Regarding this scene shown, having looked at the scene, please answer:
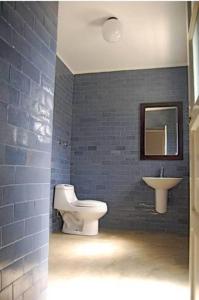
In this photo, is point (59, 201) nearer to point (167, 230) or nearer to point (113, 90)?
point (167, 230)

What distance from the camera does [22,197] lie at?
4.55 ft

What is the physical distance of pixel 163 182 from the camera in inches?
148

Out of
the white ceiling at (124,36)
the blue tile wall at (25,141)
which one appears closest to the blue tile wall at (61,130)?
the white ceiling at (124,36)

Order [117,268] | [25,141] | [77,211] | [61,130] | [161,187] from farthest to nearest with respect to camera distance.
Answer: [61,130]
[161,187]
[77,211]
[117,268]
[25,141]

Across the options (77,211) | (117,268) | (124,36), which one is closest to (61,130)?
(77,211)

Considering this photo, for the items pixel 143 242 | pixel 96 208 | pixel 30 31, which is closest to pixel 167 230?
pixel 143 242

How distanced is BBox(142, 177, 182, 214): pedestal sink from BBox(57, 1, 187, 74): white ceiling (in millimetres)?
1717

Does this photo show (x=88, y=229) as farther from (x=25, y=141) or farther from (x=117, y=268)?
(x=25, y=141)

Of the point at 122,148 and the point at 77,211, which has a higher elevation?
the point at 122,148

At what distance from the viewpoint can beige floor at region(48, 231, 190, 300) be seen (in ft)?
6.08

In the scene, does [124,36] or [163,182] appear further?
[163,182]

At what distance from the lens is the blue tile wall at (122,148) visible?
409 cm

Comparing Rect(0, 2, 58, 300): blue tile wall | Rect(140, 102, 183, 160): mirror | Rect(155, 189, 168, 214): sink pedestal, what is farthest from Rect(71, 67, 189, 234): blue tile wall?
Rect(0, 2, 58, 300): blue tile wall

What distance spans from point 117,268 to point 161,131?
2.39 meters
